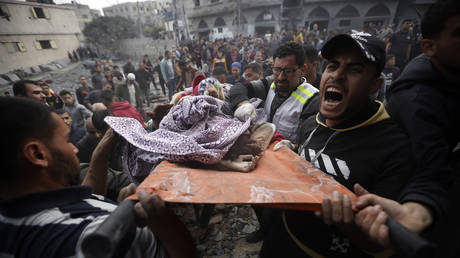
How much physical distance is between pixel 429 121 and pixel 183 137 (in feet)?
4.83

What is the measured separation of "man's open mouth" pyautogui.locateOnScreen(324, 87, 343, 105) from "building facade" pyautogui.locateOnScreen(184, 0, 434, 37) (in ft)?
86.1

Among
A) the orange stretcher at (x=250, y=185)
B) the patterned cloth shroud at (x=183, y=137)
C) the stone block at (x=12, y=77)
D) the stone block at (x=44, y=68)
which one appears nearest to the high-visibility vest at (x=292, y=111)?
the patterned cloth shroud at (x=183, y=137)

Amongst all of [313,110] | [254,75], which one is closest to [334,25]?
[254,75]

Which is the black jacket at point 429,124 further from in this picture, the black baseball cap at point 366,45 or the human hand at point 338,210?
the human hand at point 338,210

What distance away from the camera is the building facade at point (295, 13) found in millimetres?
22492

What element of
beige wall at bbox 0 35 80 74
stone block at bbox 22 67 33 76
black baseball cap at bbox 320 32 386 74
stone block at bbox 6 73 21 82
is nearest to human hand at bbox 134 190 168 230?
black baseball cap at bbox 320 32 386 74

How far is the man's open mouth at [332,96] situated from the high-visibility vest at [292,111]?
715 mm

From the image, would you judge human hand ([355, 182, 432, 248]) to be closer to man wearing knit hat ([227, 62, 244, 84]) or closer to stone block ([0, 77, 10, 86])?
man wearing knit hat ([227, 62, 244, 84])

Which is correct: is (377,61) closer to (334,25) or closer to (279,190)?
(279,190)

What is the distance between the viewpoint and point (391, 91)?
134 centimetres

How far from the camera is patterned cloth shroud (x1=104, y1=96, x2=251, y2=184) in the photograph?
4.24 ft

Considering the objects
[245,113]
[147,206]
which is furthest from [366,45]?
[147,206]

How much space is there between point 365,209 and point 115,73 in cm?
895

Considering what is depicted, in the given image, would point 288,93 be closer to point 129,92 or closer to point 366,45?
point 366,45
